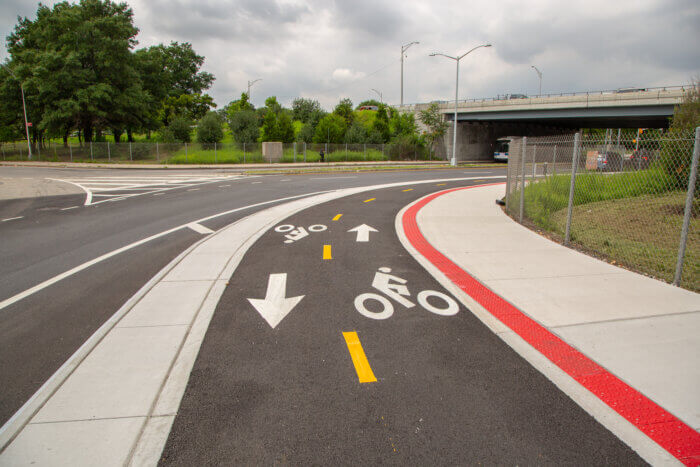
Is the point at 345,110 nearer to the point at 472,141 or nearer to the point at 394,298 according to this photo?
the point at 472,141

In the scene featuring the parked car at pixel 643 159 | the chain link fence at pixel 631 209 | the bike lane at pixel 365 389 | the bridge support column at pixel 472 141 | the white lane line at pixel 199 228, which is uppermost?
the bridge support column at pixel 472 141

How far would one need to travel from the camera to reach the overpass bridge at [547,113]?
36.1m

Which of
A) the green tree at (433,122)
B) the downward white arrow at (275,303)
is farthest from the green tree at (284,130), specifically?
the downward white arrow at (275,303)

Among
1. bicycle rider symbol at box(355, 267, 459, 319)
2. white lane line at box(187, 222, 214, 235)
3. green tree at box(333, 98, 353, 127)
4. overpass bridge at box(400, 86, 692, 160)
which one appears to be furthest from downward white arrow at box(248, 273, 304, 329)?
green tree at box(333, 98, 353, 127)

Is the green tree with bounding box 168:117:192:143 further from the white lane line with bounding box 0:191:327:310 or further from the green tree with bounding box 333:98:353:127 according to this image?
the white lane line with bounding box 0:191:327:310

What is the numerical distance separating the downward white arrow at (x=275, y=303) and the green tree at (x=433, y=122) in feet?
166

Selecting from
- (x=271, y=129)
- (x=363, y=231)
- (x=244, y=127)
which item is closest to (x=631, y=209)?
(x=363, y=231)

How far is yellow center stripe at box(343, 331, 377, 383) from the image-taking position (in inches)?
152

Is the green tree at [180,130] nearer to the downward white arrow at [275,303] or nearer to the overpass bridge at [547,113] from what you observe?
the overpass bridge at [547,113]

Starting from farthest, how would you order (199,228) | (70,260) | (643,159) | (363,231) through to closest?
(643,159) < (199,228) < (363,231) < (70,260)

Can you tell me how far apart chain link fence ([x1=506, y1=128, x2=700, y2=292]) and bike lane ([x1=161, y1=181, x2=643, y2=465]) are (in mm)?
3774

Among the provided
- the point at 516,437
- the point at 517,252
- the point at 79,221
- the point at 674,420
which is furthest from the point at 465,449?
the point at 79,221

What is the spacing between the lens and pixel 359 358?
4.20 metres

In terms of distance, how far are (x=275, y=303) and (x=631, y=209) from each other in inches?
383
